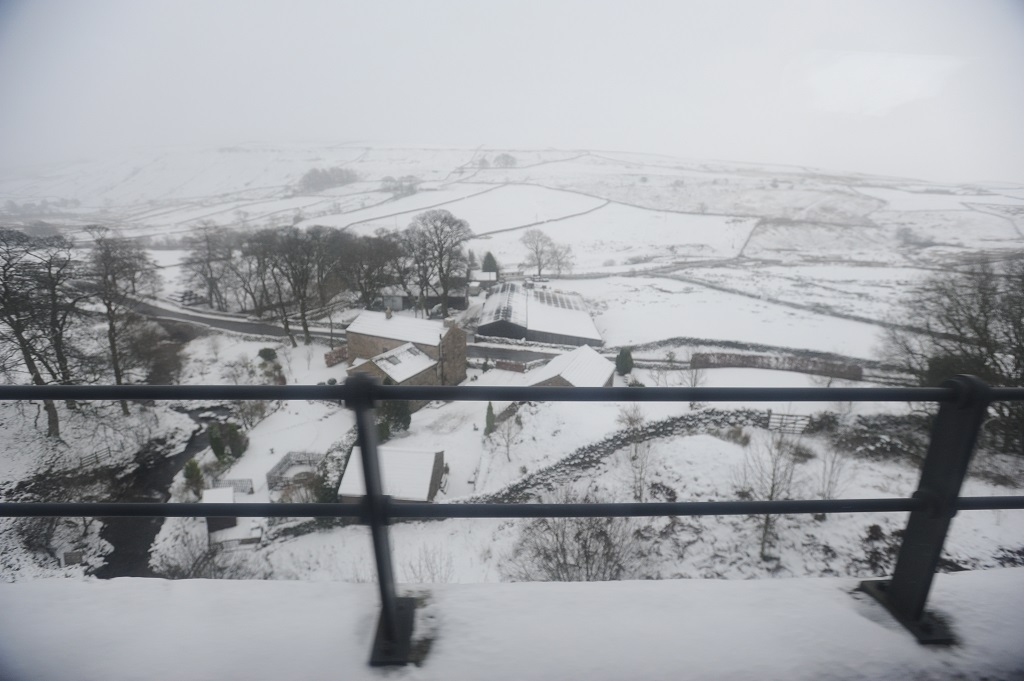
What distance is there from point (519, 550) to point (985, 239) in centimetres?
5261

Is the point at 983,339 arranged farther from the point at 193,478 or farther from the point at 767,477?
the point at 193,478

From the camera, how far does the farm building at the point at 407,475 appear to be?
10258 millimetres

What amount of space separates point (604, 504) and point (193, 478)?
15.4 meters

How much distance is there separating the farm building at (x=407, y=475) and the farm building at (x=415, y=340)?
900cm

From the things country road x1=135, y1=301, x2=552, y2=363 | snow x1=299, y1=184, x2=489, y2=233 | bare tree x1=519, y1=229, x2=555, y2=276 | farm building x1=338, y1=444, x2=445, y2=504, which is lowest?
country road x1=135, y1=301, x2=552, y2=363

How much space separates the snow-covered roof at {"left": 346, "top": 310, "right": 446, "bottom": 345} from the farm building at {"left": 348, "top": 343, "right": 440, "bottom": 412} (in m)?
0.87

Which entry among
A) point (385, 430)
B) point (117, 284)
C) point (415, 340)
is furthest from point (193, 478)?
point (117, 284)

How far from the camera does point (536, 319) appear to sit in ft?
94.1

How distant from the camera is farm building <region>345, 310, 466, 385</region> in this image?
20.7 meters

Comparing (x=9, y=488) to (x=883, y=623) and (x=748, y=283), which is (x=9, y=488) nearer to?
(x=883, y=623)

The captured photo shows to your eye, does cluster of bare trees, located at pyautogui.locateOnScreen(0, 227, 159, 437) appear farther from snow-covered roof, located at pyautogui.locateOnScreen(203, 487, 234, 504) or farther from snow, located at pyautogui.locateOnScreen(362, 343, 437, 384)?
snow, located at pyautogui.locateOnScreen(362, 343, 437, 384)

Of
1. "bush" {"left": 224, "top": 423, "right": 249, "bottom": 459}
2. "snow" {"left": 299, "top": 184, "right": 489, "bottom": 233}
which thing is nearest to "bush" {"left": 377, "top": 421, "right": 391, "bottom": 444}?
"bush" {"left": 224, "top": 423, "right": 249, "bottom": 459}

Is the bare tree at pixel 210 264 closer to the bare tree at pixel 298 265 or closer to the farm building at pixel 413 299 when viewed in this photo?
the bare tree at pixel 298 265

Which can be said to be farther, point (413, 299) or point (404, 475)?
point (413, 299)
